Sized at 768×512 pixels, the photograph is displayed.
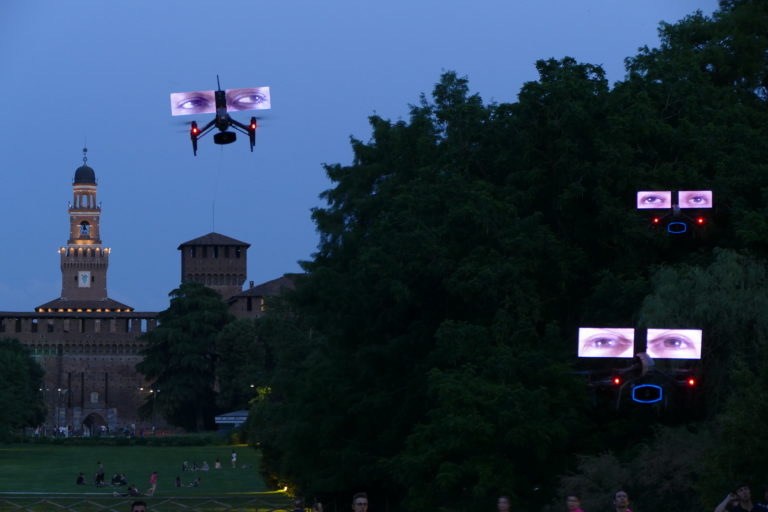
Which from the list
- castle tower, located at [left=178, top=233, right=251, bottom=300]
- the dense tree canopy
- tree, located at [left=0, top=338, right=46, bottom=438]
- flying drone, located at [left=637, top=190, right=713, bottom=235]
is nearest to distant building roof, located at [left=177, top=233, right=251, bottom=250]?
castle tower, located at [left=178, top=233, right=251, bottom=300]

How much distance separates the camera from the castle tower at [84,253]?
158375 millimetres

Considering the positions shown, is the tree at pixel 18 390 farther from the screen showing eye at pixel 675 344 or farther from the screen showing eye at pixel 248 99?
the screen showing eye at pixel 248 99

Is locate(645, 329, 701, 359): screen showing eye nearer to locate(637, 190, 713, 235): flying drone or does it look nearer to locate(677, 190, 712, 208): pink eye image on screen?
locate(637, 190, 713, 235): flying drone

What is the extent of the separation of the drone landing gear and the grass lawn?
23725 millimetres

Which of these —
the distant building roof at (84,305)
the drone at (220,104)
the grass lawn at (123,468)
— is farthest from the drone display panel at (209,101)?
the distant building roof at (84,305)

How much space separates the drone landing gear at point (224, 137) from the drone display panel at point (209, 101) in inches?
42.6

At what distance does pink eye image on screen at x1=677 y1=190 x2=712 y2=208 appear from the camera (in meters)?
28.5

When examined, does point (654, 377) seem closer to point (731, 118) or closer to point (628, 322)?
point (628, 322)

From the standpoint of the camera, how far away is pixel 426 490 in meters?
29.4

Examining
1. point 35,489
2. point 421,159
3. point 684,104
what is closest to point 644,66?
point 684,104

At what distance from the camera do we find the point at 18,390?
93062 mm

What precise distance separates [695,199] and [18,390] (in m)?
71.4

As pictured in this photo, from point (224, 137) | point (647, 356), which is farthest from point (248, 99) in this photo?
point (647, 356)

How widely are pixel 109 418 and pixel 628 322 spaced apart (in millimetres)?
94495
